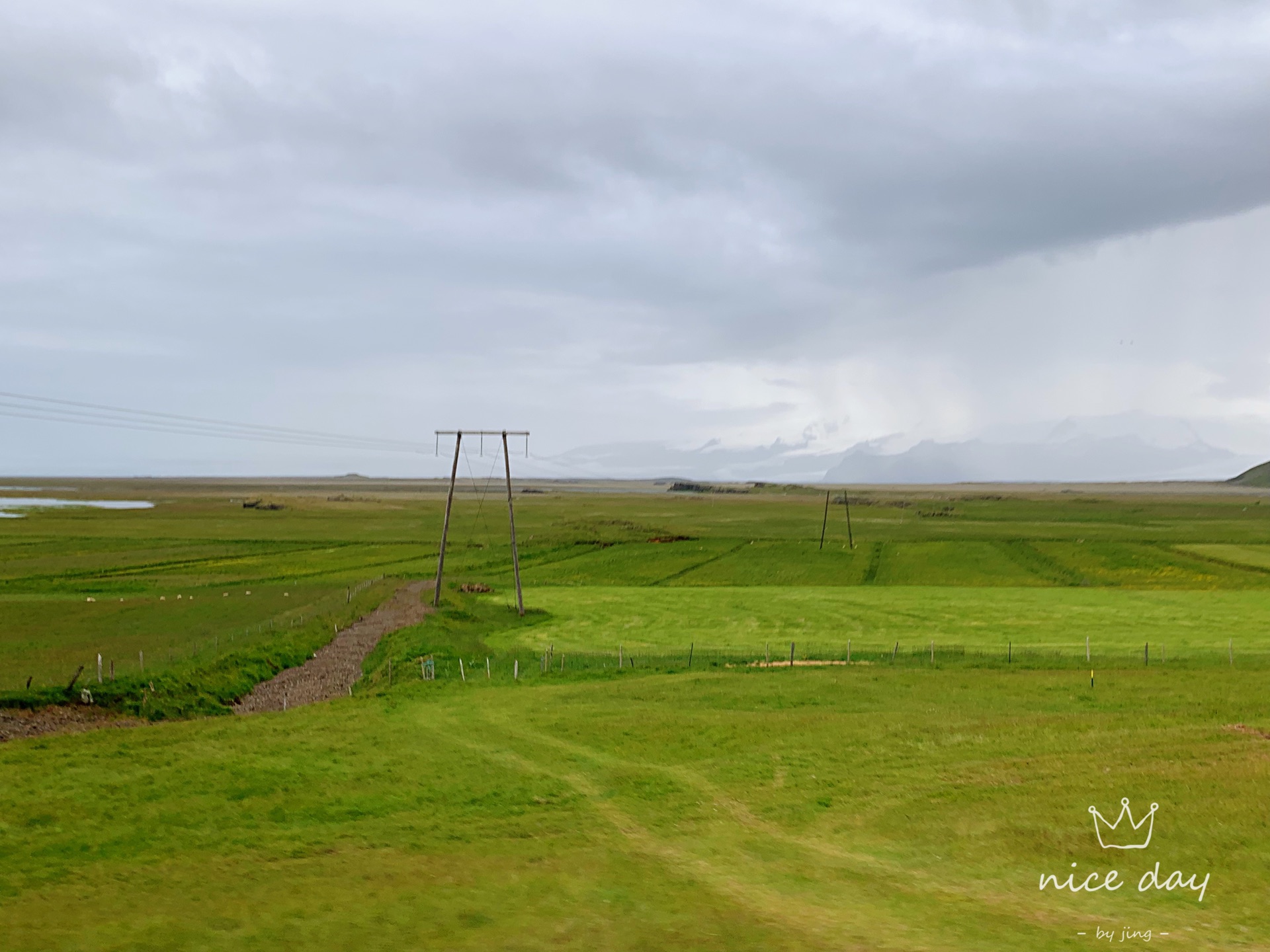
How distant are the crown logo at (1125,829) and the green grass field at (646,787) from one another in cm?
25

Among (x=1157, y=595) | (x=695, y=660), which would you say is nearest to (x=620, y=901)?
(x=695, y=660)

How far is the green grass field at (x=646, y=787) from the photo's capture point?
16297 millimetres

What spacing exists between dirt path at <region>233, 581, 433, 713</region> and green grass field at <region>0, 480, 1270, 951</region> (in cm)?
151

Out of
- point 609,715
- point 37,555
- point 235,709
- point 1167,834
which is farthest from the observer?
point 37,555

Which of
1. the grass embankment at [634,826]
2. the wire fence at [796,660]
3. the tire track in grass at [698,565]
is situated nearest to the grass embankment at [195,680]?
the grass embankment at [634,826]

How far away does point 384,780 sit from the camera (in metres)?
24.7

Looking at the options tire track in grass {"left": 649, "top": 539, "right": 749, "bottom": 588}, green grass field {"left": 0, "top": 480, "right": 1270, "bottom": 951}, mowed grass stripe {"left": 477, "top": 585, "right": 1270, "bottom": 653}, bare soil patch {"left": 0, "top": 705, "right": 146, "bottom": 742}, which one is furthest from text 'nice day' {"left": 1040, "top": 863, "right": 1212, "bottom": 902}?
tire track in grass {"left": 649, "top": 539, "right": 749, "bottom": 588}

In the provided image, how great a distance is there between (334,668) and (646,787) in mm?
26285

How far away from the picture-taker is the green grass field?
16.3 metres

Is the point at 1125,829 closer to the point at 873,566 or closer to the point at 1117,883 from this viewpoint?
the point at 1117,883

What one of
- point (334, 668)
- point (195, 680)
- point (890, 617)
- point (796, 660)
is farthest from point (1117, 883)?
point (890, 617)

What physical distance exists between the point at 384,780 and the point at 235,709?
16026 millimetres

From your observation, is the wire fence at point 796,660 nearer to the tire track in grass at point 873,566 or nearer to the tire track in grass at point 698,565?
the tire track in grass at point 698,565

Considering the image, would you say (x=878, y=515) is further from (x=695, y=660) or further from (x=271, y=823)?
(x=271, y=823)
